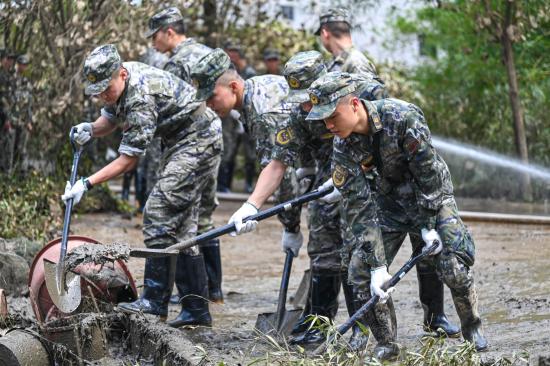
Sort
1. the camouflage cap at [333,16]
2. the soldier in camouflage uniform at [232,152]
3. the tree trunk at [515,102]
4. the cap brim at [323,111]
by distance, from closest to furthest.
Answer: the cap brim at [323,111], the camouflage cap at [333,16], the tree trunk at [515,102], the soldier in camouflage uniform at [232,152]

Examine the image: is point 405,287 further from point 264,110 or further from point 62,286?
point 62,286

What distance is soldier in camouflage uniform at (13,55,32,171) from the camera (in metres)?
12.0

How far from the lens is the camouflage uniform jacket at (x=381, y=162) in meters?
6.23

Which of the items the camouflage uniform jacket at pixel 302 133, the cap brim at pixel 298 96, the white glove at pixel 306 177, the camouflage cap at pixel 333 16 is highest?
the camouflage cap at pixel 333 16

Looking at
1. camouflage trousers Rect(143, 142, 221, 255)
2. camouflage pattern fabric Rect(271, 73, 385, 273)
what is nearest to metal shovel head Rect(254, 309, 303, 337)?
camouflage pattern fabric Rect(271, 73, 385, 273)

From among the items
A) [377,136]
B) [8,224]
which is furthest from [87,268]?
[8,224]

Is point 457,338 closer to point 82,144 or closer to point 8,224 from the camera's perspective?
point 82,144

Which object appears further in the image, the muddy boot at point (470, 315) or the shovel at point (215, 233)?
the shovel at point (215, 233)

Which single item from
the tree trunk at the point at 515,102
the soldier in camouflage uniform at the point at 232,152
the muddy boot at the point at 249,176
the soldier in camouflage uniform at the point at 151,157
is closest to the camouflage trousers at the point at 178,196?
the soldier in camouflage uniform at the point at 151,157

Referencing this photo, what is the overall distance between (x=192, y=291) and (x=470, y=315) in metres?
2.40

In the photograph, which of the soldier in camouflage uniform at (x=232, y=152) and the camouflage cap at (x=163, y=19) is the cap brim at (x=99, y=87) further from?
the soldier in camouflage uniform at (x=232, y=152)

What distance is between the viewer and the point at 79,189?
7520mm

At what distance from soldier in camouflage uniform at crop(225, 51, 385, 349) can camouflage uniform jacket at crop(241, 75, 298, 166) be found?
250mm

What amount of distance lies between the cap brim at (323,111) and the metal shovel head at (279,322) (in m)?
1.86
